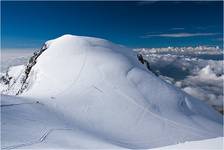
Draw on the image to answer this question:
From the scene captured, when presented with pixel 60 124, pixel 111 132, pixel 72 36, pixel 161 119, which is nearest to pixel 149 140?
pixel 111 132

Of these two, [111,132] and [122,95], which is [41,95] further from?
[111,132]

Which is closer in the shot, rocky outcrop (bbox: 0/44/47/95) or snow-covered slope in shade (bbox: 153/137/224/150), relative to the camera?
snow-covered slope in shade (bbox: 153/137/224/150)

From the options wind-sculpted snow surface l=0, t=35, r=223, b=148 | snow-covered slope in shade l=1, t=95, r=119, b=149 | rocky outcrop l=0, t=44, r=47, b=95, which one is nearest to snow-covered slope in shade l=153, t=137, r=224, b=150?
→ snow-covered slope in shade l=1, t=95, r=119, b=149

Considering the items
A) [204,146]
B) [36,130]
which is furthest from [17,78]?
[204,146]

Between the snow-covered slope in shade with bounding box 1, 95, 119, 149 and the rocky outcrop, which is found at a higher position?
the rocky outcrop

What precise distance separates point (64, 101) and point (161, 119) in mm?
14070

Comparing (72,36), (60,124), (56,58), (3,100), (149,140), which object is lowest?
(149,140)

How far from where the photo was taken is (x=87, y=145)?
2203 cm

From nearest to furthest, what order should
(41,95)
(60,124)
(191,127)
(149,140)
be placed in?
(60,124) → (149,140) → (191,127) → (41,95)

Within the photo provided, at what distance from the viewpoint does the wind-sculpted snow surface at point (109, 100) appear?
113 ft

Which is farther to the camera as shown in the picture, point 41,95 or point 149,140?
point 41,95

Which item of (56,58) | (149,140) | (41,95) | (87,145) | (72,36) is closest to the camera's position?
(87,145)

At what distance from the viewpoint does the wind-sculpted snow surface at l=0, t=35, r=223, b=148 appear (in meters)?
34.5

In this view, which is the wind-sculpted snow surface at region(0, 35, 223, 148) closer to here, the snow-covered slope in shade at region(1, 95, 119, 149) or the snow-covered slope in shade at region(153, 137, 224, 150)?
the snow-covered slope in shade at region(1, 95, 119, 149)
